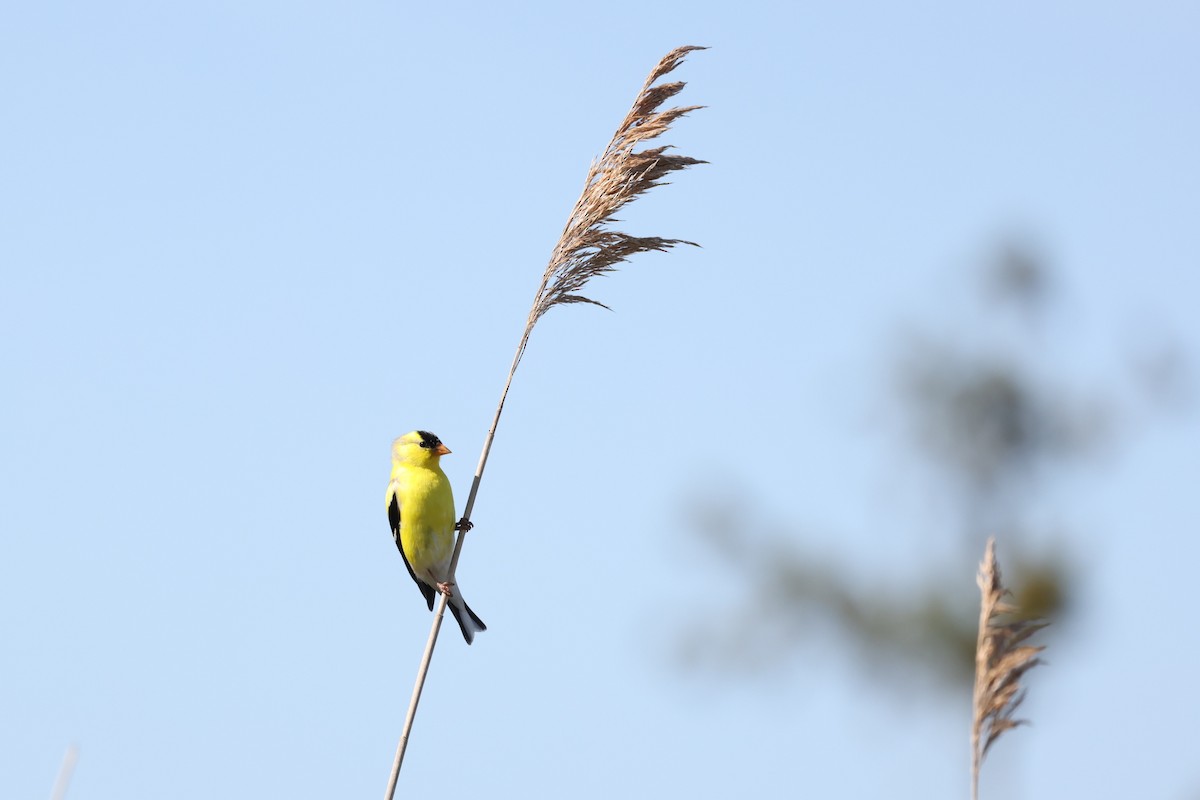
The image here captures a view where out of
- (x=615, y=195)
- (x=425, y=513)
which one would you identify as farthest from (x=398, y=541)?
(x=615, y=195)

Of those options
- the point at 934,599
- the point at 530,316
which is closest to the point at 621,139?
the point at 530,316

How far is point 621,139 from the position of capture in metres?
4.00

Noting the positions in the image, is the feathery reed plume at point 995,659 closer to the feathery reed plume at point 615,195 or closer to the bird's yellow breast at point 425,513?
the feathery reed plume at point 615,195

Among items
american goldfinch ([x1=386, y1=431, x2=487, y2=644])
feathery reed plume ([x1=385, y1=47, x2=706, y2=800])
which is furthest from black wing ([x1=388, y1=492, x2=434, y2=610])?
feathery reed plume ([x1=385, y1=47, x2=706, y2=800])

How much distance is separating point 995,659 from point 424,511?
4017 millimetres

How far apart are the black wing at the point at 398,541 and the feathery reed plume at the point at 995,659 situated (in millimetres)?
4181

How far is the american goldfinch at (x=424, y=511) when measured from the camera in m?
6.44

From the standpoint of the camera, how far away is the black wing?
6.66 meters

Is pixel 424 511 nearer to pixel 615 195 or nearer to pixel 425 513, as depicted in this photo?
pixel 425 513

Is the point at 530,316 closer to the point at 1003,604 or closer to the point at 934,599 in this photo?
the point at 1003,604

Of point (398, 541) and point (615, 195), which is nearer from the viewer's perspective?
point (615, 195)

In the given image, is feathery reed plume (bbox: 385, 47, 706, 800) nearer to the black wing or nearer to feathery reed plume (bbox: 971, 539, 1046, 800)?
feathery reed plume (bbox: 971, 539, 1046, 800)

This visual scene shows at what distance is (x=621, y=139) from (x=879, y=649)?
51.4 ft

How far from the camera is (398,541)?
6836 millimetres
